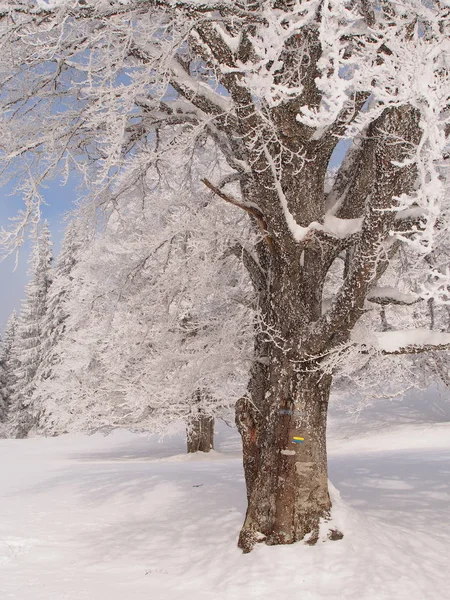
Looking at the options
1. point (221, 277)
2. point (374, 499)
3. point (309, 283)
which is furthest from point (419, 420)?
point (309, 283)

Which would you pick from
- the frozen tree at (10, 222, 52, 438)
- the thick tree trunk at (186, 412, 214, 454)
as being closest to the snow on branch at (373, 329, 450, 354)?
the thick tree trunk at (186, 412, 214, 454)

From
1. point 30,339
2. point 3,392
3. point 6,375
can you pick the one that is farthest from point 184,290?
point 6,375

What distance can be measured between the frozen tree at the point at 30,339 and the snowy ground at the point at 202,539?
21640 millimetres

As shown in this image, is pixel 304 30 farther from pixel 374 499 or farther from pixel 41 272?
pixel 41 272

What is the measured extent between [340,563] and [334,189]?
378 cm

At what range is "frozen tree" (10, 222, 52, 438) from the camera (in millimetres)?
31922

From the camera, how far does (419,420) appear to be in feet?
60.8

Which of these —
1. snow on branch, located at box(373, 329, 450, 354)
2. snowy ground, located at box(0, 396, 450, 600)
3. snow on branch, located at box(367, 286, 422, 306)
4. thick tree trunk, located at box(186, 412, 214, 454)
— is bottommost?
snowy ground, located at box(0, 396, 450, 600)

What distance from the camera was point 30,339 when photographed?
33094 millimetres

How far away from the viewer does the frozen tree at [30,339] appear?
31.9 m

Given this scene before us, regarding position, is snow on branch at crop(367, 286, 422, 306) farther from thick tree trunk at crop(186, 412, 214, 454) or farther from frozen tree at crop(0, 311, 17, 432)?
frozen tree at crop(0, 311, 17, 432)

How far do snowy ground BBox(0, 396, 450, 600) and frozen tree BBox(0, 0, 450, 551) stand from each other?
436 millimetres

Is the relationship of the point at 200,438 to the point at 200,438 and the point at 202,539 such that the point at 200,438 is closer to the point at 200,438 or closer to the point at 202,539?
the point at 200,438

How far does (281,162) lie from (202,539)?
4.28 metres
